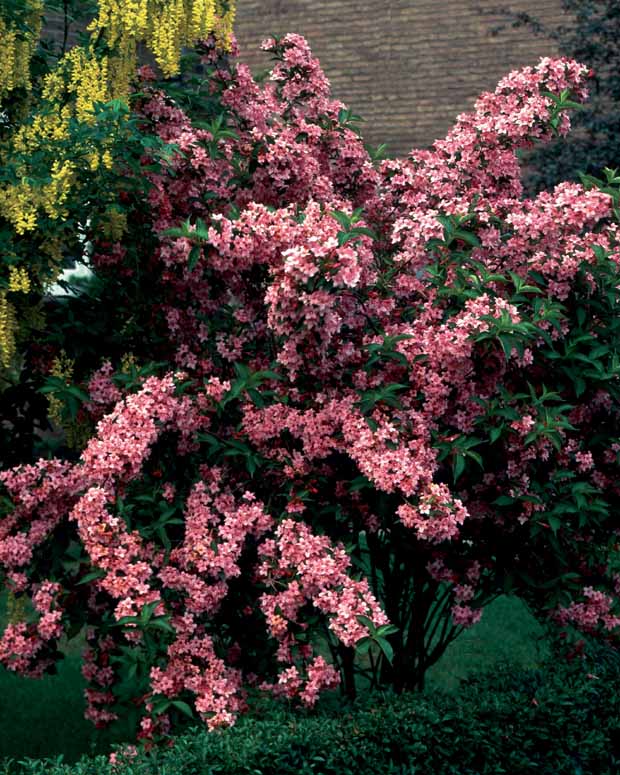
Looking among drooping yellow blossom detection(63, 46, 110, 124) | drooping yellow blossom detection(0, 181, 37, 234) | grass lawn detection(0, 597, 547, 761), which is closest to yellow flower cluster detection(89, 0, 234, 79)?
drooping yellow blossom detection(63, 46, 110, 124)

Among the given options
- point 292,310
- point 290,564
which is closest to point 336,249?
point 292,310

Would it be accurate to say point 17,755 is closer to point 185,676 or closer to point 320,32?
point 185,676

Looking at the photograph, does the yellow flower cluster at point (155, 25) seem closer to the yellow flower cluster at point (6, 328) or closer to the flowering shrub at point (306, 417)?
the flowering shrub at point (306, 417)

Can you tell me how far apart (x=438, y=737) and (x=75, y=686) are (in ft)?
13.3

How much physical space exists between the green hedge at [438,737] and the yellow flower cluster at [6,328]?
1.75 metres

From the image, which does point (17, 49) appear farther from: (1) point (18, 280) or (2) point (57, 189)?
(1) point (18, 280)

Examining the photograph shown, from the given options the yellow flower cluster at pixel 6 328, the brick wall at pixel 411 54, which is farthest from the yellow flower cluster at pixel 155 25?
the brick wall at pixel 411 54

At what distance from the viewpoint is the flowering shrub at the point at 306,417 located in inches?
184

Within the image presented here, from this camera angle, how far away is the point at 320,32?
17.0m

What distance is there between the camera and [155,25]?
5.36 metres

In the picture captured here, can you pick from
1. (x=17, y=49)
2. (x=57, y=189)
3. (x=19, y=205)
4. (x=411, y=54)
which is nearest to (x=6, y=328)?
(x=19, y=205)

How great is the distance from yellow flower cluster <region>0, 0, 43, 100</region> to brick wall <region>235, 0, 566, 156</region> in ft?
36.3

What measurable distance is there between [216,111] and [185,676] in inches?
116

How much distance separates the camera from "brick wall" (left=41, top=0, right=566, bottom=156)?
1620cm
